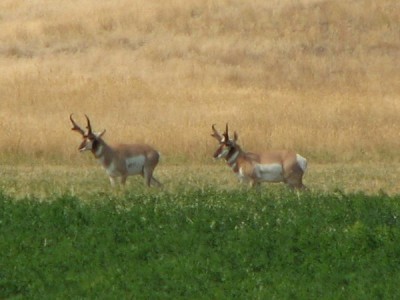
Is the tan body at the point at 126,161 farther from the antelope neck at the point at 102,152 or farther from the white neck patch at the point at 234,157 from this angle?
the white neck patch at the point at 234,157

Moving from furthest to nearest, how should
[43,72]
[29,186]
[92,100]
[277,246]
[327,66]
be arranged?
[327,66] → [43,72] → [92,100] → [29,186] → [277,246]

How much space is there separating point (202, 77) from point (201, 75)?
0.29 meters

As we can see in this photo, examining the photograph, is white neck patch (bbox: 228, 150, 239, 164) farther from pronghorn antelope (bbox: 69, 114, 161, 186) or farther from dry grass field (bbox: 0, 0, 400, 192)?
dry grass field (bbox: 0, 0, 400, 192)

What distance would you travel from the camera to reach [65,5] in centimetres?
4462

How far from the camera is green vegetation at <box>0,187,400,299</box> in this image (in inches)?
474

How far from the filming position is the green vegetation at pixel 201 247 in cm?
1204

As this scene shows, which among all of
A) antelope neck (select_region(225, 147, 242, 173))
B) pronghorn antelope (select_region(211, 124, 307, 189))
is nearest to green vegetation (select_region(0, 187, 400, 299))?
pronghorn antelope (select_region(211, 124, 307, 189))

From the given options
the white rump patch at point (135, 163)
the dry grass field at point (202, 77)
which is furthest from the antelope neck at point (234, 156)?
the dry grass field at point (202, 77)

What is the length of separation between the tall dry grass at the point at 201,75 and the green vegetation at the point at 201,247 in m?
8.67

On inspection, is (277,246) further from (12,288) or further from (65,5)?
(65,5)

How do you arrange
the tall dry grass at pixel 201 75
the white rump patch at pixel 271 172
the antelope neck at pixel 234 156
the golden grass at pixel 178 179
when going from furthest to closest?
the tall dry grass at pixel 201 75, the antelope neck at pixel 234 156, the white rump patch at pixel 271 172, the golden grass at pixel 178 179

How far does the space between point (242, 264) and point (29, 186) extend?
24.4 feet

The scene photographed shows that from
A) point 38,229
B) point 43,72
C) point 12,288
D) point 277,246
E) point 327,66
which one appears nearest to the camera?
point 12,288

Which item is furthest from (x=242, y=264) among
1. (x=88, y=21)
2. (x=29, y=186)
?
(x=88, y=21)
